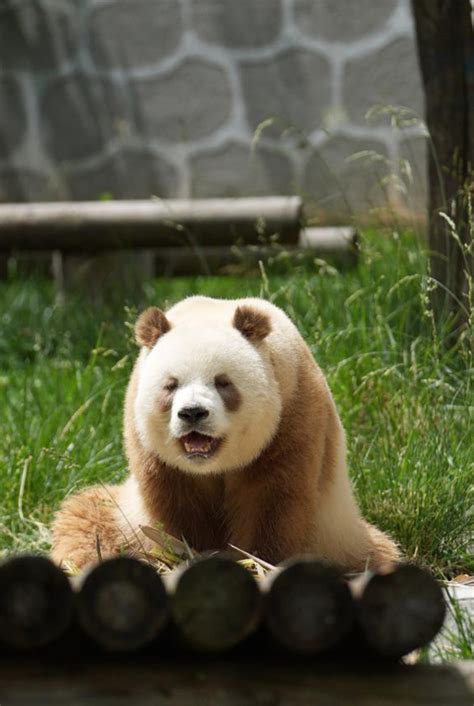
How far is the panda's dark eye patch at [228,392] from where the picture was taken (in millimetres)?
3133

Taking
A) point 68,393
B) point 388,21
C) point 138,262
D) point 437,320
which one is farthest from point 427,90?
point 388,21

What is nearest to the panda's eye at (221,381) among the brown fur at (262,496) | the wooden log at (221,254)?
the brown fur at (262,496)

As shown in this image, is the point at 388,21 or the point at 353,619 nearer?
the point at 353,619

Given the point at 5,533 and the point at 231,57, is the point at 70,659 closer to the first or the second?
the point at 5,533

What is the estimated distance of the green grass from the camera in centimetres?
375

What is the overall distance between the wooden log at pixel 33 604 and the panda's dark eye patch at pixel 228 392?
0.98m

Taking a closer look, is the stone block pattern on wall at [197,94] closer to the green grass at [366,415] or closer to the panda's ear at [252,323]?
the green grass at [366,415]

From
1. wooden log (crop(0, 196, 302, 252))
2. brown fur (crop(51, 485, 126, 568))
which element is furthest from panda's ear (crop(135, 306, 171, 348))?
wooden log (crop(0, 196, 302, 252))

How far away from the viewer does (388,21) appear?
26.7ft

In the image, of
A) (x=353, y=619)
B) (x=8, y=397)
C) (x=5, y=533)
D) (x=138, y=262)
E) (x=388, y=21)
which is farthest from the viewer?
(x=388, y=21)

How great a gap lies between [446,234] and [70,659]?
8.92ft

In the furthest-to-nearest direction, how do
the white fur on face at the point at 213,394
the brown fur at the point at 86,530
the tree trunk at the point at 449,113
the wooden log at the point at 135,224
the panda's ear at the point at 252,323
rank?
the wooden log at the point at 135,224, the tree trunk at the point at 449,113, the brown fur at the point at 86,530, the panda's ear at the point at 252,323, the white fur on face at the point at 213,394

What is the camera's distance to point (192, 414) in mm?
3029

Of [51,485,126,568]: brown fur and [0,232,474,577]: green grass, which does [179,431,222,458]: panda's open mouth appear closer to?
[51,485,126,568]: brown fur
